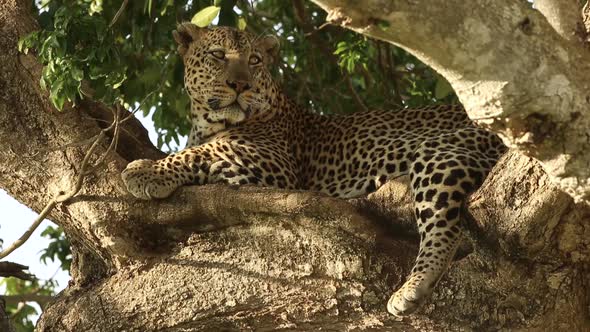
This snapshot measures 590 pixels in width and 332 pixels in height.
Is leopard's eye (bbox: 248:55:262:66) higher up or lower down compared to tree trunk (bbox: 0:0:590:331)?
higher up

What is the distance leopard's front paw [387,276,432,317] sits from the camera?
5.61 m

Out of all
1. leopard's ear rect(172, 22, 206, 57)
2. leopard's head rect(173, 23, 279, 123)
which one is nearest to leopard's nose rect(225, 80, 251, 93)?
leopard's head rect(173, 23, 279, 123)

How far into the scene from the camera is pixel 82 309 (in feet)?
21.0

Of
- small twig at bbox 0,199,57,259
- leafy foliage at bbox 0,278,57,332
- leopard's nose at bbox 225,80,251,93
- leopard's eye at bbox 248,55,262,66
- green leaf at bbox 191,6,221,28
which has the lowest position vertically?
leafy foliage at bbox 0,278,57,332

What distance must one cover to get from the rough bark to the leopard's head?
447cm

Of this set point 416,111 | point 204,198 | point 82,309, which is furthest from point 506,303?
point 416,111

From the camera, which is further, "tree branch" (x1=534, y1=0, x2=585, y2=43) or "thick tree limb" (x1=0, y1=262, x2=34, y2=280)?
"thick tree limb" (x1=0, y1=262, x2=34, y2=280)

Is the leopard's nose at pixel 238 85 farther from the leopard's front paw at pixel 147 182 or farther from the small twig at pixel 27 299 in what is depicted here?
the small twig at pixel 27 299

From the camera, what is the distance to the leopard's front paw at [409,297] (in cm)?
561

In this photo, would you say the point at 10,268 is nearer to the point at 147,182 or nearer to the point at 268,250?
the point at 147,182

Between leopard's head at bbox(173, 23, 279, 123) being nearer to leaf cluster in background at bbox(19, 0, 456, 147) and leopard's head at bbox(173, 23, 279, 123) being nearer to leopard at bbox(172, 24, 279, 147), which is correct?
leopard at bbox(172, 24, 279, 147)

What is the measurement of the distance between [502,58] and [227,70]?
15.5 ft

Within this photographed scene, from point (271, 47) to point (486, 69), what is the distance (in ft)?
16.7

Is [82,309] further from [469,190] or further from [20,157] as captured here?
[469,190]
